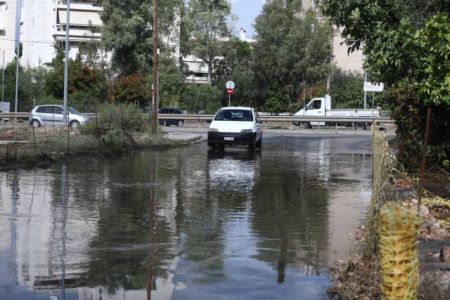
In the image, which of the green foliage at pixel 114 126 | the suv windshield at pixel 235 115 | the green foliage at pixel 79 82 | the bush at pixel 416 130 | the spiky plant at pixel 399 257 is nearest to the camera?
the spiky plant at pixel 399 257

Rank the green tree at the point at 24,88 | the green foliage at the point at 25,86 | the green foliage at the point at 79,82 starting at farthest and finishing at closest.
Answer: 1. the green foliage at the point at 25,86
2. the green tree at the point at 24,88
3. the green foliage at the point at 79,82

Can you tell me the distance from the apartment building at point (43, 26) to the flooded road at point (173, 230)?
73317 mm

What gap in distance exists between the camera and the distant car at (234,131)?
26.3 metres

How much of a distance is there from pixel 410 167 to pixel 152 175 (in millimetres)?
6166

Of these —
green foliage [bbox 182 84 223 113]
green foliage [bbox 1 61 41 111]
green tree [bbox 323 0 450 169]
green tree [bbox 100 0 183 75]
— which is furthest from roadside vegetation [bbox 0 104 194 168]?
green foliage [bbox 182 84 223 113]

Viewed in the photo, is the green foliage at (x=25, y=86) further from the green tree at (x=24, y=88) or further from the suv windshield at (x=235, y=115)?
the suv windshield at (x=235, y=115)

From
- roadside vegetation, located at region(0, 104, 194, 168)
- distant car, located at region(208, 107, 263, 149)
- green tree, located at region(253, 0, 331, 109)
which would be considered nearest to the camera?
roadside vegetation, located at region(0, 104, 194, 168)

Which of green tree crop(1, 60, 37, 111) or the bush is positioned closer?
the bush

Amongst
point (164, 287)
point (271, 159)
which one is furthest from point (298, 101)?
point (164, 287)

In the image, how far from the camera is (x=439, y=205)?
35.7 feet

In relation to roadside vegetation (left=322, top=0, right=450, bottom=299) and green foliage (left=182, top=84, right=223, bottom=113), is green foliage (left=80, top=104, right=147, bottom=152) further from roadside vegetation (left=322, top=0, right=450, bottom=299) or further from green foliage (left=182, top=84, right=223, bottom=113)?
green foliage (left=182, top=84, right=223, bottom=113)

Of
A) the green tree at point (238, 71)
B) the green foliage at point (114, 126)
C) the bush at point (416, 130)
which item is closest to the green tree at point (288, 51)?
the green tree at point (238, 71)

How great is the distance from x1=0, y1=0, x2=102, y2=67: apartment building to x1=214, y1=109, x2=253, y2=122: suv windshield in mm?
62233

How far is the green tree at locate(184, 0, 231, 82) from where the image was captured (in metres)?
63.3
